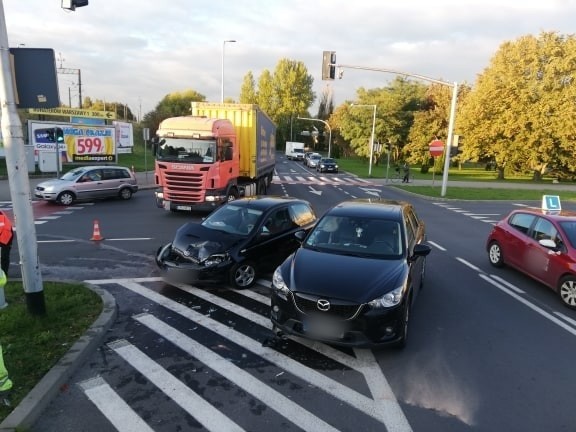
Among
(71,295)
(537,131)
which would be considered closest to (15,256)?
(71,295)

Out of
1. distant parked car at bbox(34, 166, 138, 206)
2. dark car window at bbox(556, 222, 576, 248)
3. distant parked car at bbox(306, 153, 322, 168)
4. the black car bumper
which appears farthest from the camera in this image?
distant parked car at bbox(306, 153, 322, 168)

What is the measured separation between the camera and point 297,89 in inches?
3863

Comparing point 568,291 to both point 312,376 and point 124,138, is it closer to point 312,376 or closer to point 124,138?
point 312,376

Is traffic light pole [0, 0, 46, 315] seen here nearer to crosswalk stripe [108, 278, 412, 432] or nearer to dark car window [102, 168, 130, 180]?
crosswalk stripe [108, 278, 412, 432]

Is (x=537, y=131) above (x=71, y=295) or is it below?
above

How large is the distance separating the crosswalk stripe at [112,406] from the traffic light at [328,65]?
17042 millimetres

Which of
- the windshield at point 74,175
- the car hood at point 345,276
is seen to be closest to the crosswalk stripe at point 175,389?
the car hood at point 345,276

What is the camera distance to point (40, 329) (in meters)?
5.53

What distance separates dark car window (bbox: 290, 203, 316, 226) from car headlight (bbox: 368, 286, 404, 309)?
3996 mm

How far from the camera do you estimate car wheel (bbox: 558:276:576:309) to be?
24.2ft

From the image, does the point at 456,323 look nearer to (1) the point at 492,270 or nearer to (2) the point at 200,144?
(1) the point at 492,270

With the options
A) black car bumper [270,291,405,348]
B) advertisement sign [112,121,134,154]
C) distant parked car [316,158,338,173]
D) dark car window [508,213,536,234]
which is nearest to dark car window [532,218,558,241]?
dark car window [508,213,536,234]

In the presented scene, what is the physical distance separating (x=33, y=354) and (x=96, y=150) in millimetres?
33137

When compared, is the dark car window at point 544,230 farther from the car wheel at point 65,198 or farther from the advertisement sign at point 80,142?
the advertisement sign at point 80,142
